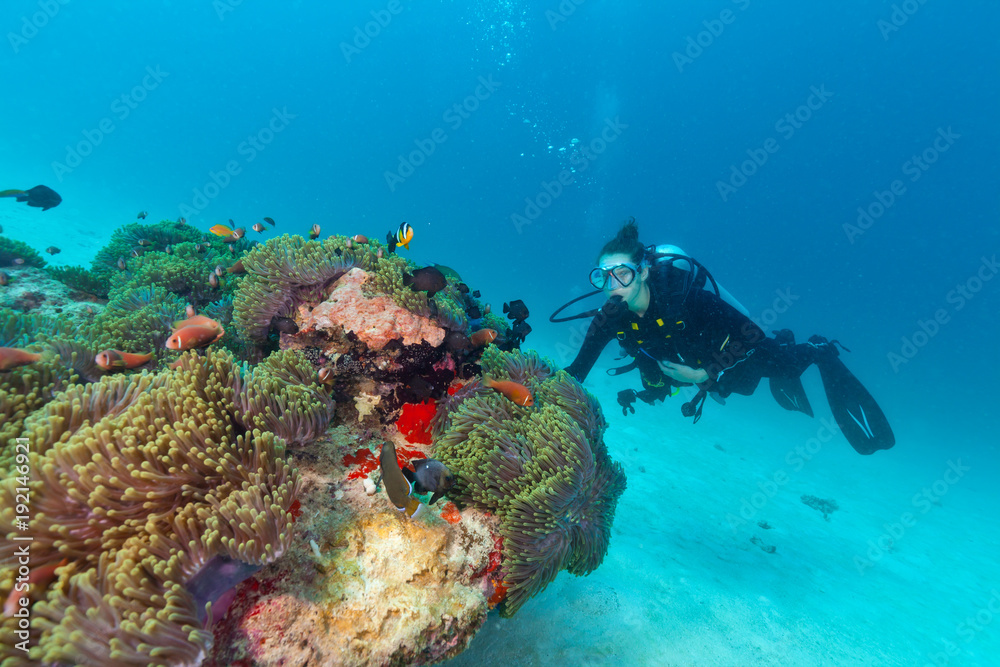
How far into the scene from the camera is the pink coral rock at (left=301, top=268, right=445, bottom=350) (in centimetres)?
364

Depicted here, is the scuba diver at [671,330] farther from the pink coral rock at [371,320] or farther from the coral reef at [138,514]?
the coral reef at [138,514]

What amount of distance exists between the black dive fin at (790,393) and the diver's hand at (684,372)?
2710 mm

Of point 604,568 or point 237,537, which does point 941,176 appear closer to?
point 604,568

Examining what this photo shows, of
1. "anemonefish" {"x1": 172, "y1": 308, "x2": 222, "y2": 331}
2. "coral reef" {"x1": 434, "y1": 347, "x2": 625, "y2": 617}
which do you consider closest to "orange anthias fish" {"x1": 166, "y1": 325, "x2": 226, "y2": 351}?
"anemonefish" {"x1": 172, "y1": 308, "x2": 222, "y2": 331}

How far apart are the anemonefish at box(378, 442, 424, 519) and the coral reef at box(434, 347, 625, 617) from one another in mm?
830

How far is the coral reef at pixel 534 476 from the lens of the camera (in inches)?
114

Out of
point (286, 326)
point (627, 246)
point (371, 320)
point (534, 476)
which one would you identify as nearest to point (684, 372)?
point (627, 246)

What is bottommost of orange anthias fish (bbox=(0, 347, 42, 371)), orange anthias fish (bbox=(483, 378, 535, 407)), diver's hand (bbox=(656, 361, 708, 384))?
orange anthias fish (bbox=(0, 347, 42, 371))

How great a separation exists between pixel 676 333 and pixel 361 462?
231 inches

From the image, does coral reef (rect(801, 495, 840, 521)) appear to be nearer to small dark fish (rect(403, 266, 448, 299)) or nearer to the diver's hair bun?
the diver's hair bun

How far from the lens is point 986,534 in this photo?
15312 mm

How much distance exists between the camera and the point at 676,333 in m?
6.94

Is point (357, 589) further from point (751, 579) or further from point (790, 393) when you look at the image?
point (790, 393)

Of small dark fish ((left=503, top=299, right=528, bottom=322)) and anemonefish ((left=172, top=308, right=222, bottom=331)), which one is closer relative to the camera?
anemonefish ((left=172, top=308, right=222, bottom=331))
